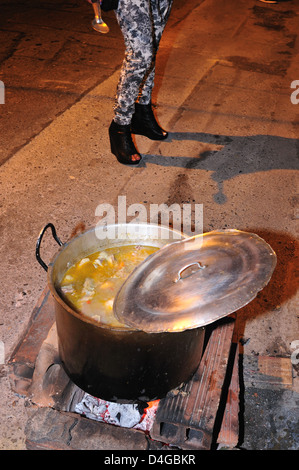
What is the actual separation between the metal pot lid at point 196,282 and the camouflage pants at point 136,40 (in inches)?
88.7

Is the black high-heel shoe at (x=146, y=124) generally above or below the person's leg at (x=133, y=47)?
below

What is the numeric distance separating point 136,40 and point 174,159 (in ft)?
4.21

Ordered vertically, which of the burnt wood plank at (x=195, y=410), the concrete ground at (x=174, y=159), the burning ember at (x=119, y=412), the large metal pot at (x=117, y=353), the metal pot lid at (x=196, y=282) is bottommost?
the concrete ground at (x=174, y=159)

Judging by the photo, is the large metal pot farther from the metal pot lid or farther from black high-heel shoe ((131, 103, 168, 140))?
black high-heel shoe ((131, 103, 168, 140))

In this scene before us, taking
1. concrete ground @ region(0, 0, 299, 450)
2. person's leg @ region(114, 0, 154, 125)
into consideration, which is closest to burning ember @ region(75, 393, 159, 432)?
concrete ground @ region(0, 0, 299, 450)

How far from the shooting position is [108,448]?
1916 millimetres

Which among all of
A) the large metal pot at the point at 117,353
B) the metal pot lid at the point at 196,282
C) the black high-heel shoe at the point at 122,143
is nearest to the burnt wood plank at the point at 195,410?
the large metal pot at the point at 117,353

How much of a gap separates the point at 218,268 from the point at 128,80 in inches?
102

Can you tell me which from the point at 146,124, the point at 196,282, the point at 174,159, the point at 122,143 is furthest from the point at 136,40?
the point at 196,282

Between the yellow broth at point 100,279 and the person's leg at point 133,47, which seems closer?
the yellow broth at point 100,279

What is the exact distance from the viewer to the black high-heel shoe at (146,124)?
4.36 m

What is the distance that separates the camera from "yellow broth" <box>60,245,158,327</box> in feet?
6.40

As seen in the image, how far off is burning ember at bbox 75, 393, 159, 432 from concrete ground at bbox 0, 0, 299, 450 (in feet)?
1.25

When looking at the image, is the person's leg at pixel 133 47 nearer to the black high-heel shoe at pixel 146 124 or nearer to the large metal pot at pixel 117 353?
the black high-heel shoe at pixel 146 124
